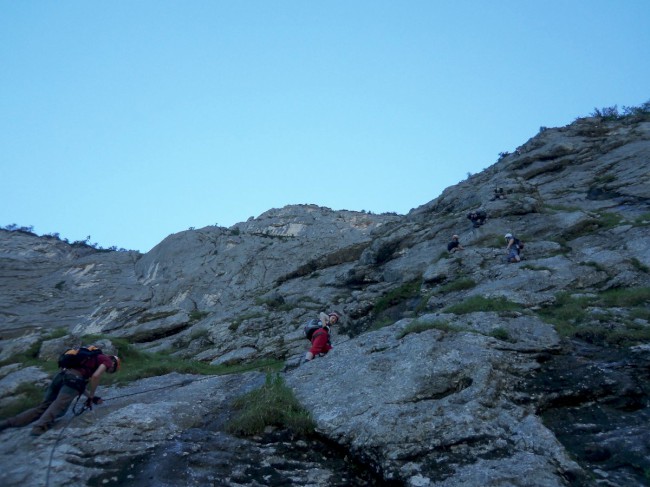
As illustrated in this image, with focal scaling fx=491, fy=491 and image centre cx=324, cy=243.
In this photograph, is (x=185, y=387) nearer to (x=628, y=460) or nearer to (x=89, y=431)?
(x=89, y=431)

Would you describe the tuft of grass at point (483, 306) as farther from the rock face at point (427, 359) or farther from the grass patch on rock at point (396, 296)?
the grass patch on rock at point (396, 296)

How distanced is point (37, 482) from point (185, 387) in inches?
219

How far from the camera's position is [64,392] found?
405 inches

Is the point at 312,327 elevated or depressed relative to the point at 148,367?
elevated

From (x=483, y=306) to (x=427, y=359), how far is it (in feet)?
15.1

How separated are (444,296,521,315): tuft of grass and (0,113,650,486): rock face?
0.23 feet

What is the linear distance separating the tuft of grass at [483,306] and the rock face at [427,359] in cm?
7

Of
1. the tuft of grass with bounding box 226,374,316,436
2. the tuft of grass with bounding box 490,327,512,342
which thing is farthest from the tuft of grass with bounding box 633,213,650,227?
the tuft of grass with bounding box 226,374,316,436

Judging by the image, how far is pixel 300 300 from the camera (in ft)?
80.7

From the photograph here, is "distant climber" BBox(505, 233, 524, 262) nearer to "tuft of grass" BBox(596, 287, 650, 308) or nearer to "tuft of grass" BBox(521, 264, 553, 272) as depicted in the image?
"tuft of grass" BBox(521, 264, 553, 272)

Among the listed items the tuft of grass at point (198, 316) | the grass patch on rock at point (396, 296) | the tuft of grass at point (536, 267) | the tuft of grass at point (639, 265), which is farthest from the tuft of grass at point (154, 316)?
the tuft of grass at point (639, 265)

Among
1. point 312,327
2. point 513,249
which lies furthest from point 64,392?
point 513,249

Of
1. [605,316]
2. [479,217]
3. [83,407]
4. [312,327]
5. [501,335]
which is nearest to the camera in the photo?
[83,407]

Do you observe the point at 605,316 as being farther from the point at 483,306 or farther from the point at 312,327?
the point at 312,327
